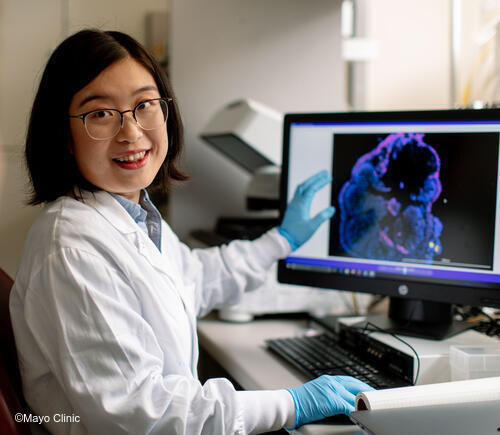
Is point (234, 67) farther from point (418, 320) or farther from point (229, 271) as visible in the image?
point (418, 320)

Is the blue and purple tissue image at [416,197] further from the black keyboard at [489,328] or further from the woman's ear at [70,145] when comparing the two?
the woman's ear at [70,145]

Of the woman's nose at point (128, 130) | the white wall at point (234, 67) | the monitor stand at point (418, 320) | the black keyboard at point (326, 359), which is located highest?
the white wall at point (234, 67)

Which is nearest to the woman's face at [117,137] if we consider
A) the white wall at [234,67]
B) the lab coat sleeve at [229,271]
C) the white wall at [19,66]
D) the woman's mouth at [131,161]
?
the woman's mouth at [131,161]

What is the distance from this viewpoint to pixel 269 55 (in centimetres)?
185

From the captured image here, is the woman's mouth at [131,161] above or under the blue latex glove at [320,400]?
above

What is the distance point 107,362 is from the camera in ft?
2.51

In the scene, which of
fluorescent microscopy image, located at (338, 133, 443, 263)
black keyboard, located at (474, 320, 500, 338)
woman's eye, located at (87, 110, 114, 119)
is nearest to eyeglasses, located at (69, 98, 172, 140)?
woman's eye, located at (87, 110, 114, 119)

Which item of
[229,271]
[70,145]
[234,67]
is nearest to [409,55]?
[234,67]

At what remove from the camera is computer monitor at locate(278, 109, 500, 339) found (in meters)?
1.02

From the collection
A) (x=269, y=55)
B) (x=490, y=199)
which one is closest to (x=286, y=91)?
(x=269, y=55)

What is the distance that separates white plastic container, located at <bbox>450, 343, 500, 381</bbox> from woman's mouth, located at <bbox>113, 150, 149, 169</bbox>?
0.68 m

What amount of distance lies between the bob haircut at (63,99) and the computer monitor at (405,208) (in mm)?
412

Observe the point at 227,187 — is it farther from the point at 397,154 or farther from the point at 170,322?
the point at 170,322

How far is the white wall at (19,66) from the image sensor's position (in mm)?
1883
